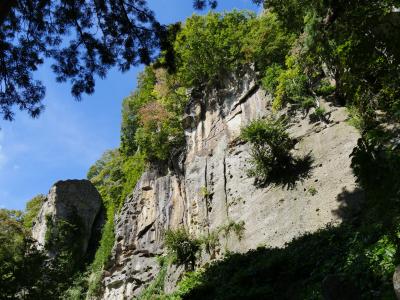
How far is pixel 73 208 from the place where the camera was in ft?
84.3

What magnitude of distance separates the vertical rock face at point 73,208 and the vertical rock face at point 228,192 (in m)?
3.76

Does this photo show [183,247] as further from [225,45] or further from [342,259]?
[225,45]

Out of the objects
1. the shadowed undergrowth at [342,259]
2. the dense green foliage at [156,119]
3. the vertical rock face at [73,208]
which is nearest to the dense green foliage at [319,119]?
the shadowed undergrowth at [342,259]

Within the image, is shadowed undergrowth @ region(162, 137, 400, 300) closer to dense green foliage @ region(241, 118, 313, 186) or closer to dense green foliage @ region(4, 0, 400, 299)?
dense green foliage @ region(4, 0, 400, 299)

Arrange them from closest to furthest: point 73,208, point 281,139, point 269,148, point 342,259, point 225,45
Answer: point 342,259 → point 281,139 → point 269,148 → point 225,45 → point 73,208

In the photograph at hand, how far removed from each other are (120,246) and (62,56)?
1442cm

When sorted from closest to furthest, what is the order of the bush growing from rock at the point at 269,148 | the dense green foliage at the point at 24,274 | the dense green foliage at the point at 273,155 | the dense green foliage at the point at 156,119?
the dense green foliage at the point at 24,274, the dense green foliage at the point at 273,155, the bush growing from rock at the point at 269,148, the dense green foliage at the point at 156,119

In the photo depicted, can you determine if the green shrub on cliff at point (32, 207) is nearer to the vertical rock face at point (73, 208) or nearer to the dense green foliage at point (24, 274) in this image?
the vertical rock face at point (73, 208)

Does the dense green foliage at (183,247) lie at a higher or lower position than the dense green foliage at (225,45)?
lower

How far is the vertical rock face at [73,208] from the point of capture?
24.9 metres

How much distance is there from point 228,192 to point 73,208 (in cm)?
1290

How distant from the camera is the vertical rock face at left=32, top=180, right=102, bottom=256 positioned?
24.9 meters

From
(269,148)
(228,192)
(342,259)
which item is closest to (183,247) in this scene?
(228,192)

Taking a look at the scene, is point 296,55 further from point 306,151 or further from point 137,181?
point 137,181
